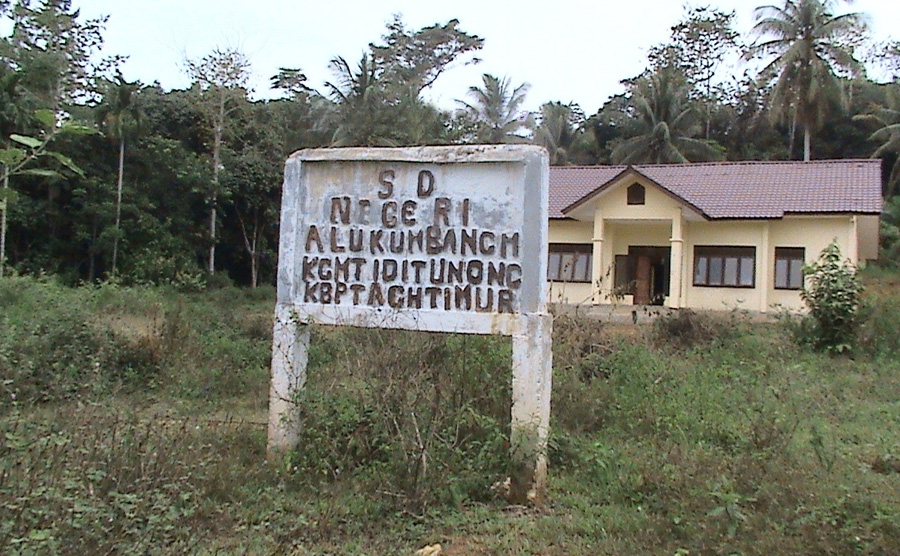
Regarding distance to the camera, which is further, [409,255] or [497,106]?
[497,106]

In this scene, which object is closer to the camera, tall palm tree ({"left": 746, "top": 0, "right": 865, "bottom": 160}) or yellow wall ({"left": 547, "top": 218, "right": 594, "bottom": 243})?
yellow wall ({"left": 547, "top": 218, "right": 594, "bottom": 243})

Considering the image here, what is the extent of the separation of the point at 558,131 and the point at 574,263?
19.0 metres

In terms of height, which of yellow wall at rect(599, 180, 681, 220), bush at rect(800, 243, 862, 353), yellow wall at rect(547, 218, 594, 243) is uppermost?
yellow wall at rect(599, 180, 681, 220)

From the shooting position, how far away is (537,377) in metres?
5.82

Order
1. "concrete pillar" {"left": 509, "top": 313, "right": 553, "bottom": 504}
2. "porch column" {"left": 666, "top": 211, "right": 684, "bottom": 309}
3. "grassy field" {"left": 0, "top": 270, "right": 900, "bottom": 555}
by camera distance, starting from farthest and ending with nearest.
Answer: "porch column" {"left": 666, "top": 211, "right": 684, "bottom": 309} < "concrete pillar" {"left": 509, "top": 313, "right": 553, "bottom": 504} < "grassy field" {"left": 0, "top": 270, "right": 900, "bottom": 555}

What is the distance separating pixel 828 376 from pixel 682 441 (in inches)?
198

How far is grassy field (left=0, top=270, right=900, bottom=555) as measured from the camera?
449cm

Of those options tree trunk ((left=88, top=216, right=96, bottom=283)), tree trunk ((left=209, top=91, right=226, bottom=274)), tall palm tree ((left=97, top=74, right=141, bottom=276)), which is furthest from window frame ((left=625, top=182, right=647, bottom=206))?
tree trunk ((left=88, top=216, right=96, bottom=283))

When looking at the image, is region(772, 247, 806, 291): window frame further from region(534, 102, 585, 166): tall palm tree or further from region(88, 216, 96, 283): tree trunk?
region(88, 216, 96, 283): tree trunk

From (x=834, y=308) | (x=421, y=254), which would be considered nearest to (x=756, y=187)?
(x=834, y=308)

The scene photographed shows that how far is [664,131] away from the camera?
36500mm

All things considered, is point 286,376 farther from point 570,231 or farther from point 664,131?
point 664,131

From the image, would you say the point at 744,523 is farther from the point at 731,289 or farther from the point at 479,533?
the point at 731,289

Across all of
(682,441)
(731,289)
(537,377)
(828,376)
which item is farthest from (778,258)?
(537,377)
